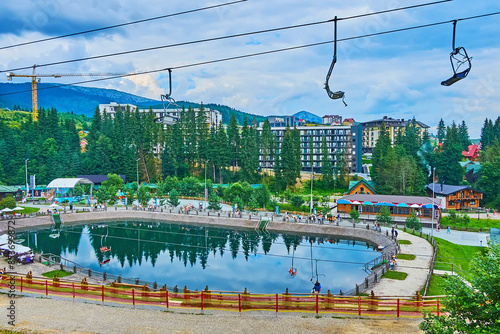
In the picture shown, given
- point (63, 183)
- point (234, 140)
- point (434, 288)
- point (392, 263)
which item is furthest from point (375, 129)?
point (434, 288)

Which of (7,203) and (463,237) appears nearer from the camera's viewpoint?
(463,237)

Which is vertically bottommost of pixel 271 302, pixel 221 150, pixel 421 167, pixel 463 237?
pixel 463 237

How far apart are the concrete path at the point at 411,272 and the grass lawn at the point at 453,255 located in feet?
2.67

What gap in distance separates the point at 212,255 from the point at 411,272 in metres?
19.3

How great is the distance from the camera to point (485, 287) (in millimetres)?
9875

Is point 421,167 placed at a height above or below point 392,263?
above

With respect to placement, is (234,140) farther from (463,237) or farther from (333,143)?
(463,237)

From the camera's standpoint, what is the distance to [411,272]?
26.0 metres

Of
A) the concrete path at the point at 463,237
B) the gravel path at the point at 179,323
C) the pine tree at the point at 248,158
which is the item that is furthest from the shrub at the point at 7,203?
the concrete path at the point at 463,237

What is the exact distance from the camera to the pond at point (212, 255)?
96.6 ft

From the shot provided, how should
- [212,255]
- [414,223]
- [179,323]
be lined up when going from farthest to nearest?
[414,223] < [212,255] < [179,323]

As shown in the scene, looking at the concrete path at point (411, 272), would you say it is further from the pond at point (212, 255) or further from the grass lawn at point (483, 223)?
the grass lawn at point (483, 223)

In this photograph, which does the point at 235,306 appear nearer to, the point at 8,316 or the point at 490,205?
the point at 8,316

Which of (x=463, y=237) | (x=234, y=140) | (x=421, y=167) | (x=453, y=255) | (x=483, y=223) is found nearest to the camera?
(x=453, y=255)
